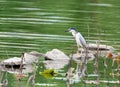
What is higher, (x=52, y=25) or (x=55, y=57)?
(x=52, y=25)

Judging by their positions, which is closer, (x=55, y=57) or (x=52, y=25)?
(x=55, y=57)

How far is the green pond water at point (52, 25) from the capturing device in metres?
15.9

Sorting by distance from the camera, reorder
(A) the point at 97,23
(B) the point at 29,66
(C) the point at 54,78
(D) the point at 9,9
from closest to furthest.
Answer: (C) the point at 54,78 → (B) the point at 29,66 → (A) the point at 97,23 → (D) the point at 9,9

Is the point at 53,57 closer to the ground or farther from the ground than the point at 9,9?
closer to the ground

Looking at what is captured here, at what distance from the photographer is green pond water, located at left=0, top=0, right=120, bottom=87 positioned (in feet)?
52.0

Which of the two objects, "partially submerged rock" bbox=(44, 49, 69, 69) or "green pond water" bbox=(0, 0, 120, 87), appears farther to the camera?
"green pond water" bbox=(0, 0, 120, 87)

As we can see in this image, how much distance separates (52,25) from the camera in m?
21.5

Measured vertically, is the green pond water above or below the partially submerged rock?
above

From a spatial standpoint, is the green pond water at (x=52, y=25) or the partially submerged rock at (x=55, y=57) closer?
the partially submerged rock at (x=55, y=57)

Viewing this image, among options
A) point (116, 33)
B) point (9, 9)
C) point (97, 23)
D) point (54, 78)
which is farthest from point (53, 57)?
point (9, 9)

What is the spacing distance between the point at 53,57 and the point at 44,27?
200 inches

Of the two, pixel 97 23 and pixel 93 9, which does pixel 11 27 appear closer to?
pixel 97 23

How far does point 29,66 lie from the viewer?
14773 millimetres

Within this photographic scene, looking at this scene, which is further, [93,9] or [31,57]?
[93,9]
